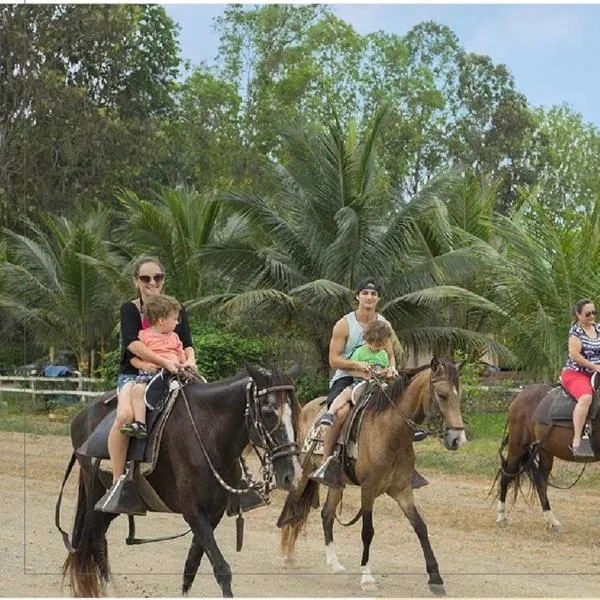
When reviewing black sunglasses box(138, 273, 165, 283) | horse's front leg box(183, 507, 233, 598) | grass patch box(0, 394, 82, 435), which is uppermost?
black sunglasses box(138, 273, 165, 283)

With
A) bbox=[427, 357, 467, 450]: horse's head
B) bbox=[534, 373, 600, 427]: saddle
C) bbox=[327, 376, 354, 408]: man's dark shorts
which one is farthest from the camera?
bbox=[534, 373, 600, 427]: saddle

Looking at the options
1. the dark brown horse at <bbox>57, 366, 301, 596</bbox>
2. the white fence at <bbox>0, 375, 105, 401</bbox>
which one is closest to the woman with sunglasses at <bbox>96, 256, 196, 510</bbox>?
the dark brown horse at <bbox>57, 366, 301, 596</bbox>

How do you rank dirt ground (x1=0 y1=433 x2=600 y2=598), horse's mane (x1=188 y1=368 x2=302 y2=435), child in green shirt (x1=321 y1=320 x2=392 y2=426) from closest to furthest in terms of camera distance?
1. horse's mane (x1=188 y1=368 x2=302 y2=435)
2. dirt ground (x1=0 y1=433 x2=600 y2=598)
3. child in green shirt (x1=321 y1=320 x2=392 y2=426)

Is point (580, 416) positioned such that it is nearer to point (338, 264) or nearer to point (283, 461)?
point (338, 264)

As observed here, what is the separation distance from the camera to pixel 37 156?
9906mm

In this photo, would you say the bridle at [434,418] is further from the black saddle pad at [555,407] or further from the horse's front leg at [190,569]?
the black saddle pad at [555,407]

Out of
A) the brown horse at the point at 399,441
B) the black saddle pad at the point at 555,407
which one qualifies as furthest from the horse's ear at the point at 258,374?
the black saddle pad at the point at 555,407

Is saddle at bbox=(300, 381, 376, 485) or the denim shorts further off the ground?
the denim shorts

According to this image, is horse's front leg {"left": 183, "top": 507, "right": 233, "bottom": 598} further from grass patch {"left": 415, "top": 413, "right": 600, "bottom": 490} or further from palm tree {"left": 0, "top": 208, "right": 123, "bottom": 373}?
grass patch {"left": 415, "top": 413, "right": 600, "bottom": 490}

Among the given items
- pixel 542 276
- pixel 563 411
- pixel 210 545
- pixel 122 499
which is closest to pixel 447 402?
pixel 210 545

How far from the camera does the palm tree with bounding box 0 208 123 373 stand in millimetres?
9500

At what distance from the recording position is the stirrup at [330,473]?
8.18 m

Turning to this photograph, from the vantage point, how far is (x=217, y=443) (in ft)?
21.1

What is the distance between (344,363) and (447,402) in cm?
106
